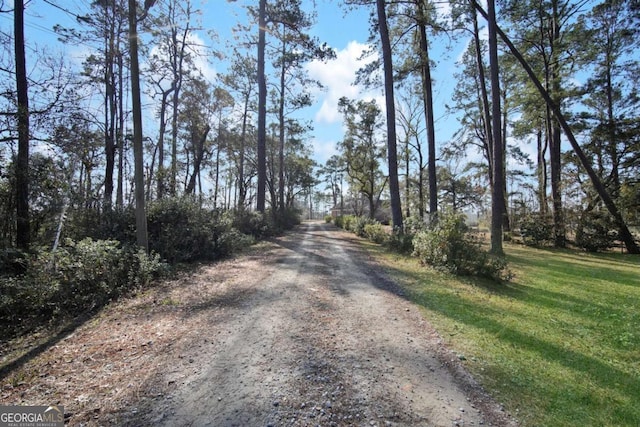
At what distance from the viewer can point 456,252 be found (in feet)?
24.9

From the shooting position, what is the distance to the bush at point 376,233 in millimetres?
14327

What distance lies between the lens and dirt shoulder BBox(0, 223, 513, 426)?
7.55ft

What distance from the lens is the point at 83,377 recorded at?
2.90 meters

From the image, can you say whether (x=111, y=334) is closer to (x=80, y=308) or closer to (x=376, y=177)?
(x=80, y=308)

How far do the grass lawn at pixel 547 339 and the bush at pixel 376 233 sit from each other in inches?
255

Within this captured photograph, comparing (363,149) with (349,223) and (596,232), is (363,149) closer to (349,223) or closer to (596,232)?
(349,223)

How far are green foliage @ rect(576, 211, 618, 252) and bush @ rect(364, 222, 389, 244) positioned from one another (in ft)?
30.9

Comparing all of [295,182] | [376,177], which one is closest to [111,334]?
[376,177]

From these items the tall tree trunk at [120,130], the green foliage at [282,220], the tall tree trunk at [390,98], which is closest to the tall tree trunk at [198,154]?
the tall tree trunk at [120,130]

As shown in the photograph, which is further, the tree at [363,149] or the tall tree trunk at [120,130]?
the tree at [363,149]

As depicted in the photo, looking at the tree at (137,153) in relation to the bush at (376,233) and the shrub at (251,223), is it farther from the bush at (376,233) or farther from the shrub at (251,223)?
the bush at (376,233)

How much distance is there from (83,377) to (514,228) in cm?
2025

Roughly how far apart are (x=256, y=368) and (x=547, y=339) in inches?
145

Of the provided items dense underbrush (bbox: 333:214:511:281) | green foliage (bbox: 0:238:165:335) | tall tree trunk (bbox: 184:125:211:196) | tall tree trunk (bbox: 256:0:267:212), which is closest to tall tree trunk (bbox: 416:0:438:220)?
dense underbrush (bbox: 333:214:511:281)
